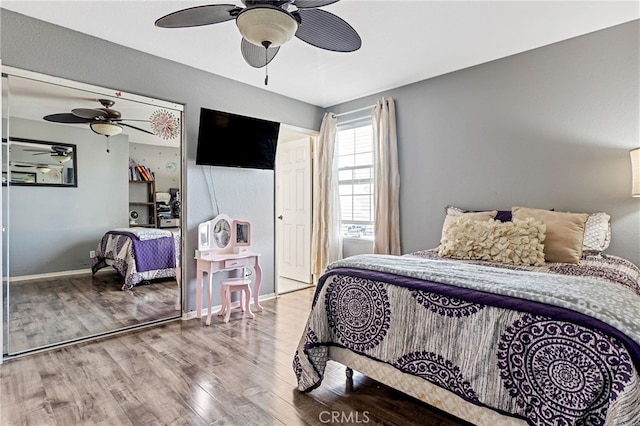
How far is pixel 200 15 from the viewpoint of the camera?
1870mm

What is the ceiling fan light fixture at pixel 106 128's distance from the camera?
287 cm

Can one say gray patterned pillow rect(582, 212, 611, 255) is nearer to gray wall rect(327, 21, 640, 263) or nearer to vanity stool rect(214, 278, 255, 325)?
gray wall rect(327, 21, 640, 263)

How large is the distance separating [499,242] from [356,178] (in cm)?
228

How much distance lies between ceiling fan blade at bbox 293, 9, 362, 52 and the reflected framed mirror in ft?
6.94

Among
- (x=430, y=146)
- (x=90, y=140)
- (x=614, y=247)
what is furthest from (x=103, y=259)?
(x=614, y=247)

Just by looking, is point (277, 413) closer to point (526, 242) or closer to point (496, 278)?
point (496, 278)

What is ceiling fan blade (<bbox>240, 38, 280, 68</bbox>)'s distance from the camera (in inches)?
91.4

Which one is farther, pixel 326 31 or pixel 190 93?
pixel 190 93

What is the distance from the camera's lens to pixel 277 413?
1.84 metres

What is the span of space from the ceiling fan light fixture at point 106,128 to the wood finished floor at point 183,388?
172cm

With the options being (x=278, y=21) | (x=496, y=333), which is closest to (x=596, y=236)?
(x=496, y=333)

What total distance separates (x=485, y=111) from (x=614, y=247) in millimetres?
1575

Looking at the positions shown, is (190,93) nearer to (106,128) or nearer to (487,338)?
(106,128)

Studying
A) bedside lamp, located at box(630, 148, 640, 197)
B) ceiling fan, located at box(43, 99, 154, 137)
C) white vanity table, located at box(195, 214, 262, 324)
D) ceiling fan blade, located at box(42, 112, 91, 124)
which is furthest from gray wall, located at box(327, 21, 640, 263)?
ceiling fan blade, located at box(42, 112, 91, 124)
